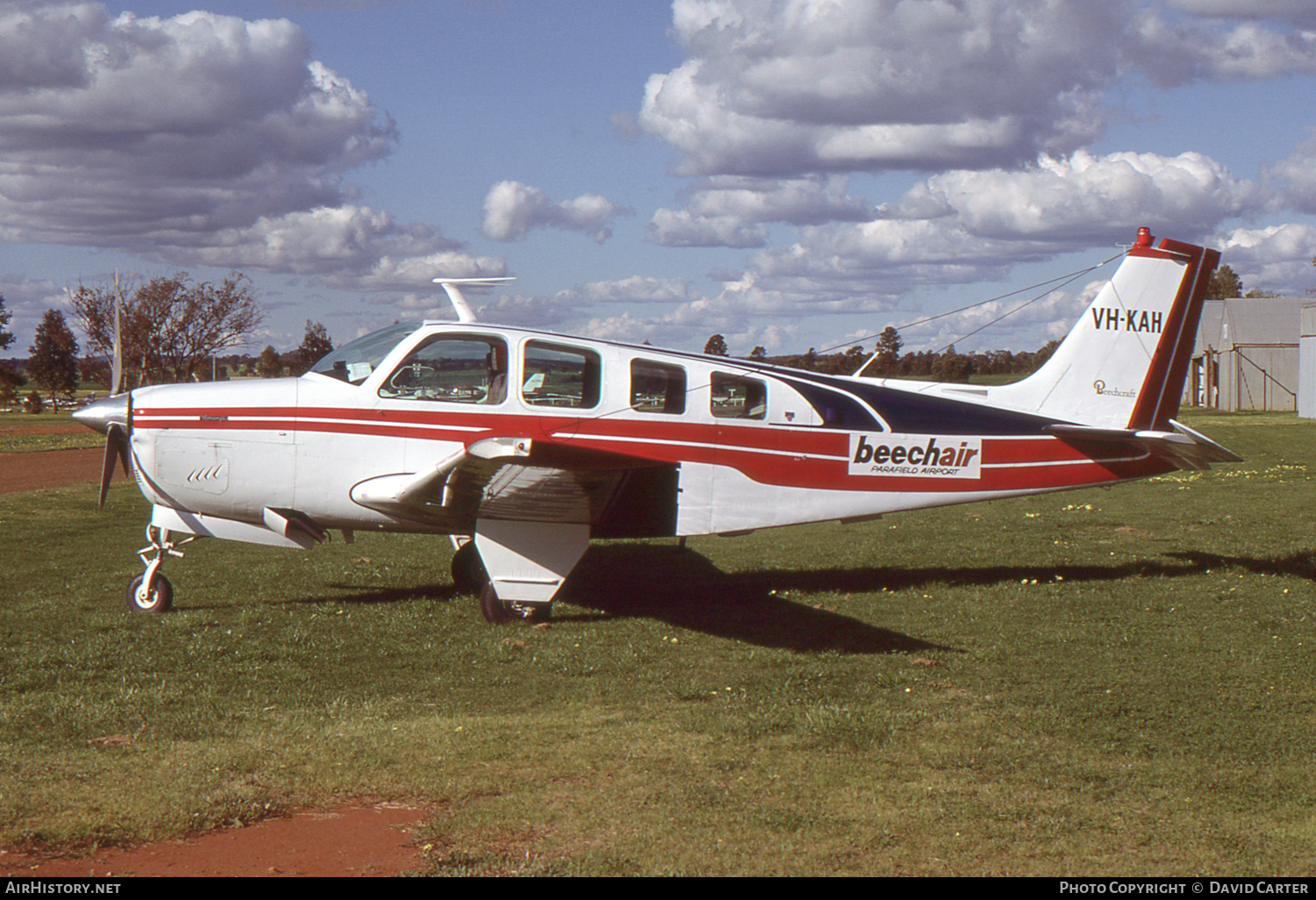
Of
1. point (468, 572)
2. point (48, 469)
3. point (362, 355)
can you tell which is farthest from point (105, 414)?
point (48, 469)

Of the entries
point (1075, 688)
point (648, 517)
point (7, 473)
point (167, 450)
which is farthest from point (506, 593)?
point (7, 473)

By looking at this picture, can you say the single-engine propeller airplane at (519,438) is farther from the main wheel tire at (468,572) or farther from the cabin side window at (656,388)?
the main wheel tire at (468,572)

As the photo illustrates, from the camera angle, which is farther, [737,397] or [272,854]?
[737,397]

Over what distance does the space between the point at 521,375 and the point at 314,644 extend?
9.48 feet

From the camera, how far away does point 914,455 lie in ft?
33.4

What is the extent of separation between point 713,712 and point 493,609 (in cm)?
310

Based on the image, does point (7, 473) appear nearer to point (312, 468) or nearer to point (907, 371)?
point (312, 468)

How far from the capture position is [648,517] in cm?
963

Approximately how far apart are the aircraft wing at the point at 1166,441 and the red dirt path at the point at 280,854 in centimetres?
808

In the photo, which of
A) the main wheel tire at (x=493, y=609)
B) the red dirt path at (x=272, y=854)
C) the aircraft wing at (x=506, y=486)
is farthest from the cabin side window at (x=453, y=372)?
the red dirt path at (x=272, y=854)

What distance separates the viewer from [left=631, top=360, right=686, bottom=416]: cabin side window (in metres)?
9.34

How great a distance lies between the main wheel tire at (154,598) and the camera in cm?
932

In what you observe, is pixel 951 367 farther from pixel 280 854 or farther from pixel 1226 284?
pixel 1226 284

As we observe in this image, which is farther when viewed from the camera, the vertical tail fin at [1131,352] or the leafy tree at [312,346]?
the leafy tree at [312,346]
